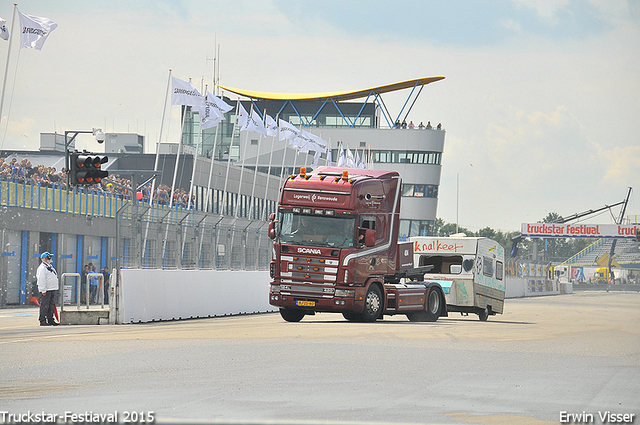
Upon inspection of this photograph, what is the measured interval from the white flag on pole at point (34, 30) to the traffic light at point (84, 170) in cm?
359

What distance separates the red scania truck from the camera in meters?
22.1

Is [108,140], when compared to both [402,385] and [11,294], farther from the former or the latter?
[402,385]

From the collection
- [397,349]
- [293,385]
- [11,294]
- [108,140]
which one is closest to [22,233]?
[11,294]

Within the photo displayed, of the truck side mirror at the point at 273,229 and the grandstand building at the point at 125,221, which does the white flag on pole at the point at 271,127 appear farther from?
the truck side mirror at the point at 273,229

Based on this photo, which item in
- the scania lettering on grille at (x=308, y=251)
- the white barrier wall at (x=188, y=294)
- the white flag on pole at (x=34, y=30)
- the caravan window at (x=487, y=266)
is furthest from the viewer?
the caravan window at (x=487, y=266)

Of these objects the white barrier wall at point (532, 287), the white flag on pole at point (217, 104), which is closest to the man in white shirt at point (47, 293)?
the white flag on pole at point (217, 104)

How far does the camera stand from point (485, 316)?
1115 inches

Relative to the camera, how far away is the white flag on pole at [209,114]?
126ft

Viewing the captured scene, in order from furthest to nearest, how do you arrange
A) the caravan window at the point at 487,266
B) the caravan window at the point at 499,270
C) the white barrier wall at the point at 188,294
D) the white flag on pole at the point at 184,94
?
the white flag on pole at the point at 184,94 < the caravan window at the point at 499,270 < the caravan window at the point at 487,266 < the white barrier wall at the point at 188,294

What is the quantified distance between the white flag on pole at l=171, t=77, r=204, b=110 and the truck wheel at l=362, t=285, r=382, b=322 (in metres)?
15.1

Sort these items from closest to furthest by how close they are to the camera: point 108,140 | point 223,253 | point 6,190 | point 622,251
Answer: point 223,253, point 6,190, point 108,140, point 622,251

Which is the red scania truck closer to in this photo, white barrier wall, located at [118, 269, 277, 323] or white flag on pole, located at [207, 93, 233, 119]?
white barrier wall, located at [118, 269, 277, 323]

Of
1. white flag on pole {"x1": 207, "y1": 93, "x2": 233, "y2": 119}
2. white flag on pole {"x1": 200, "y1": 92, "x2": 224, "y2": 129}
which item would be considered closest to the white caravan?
white flag on pole {"x1": 200, "y1": 92, "x2": 224, "y2": 129}

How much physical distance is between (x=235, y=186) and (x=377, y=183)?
44660 millimetres
